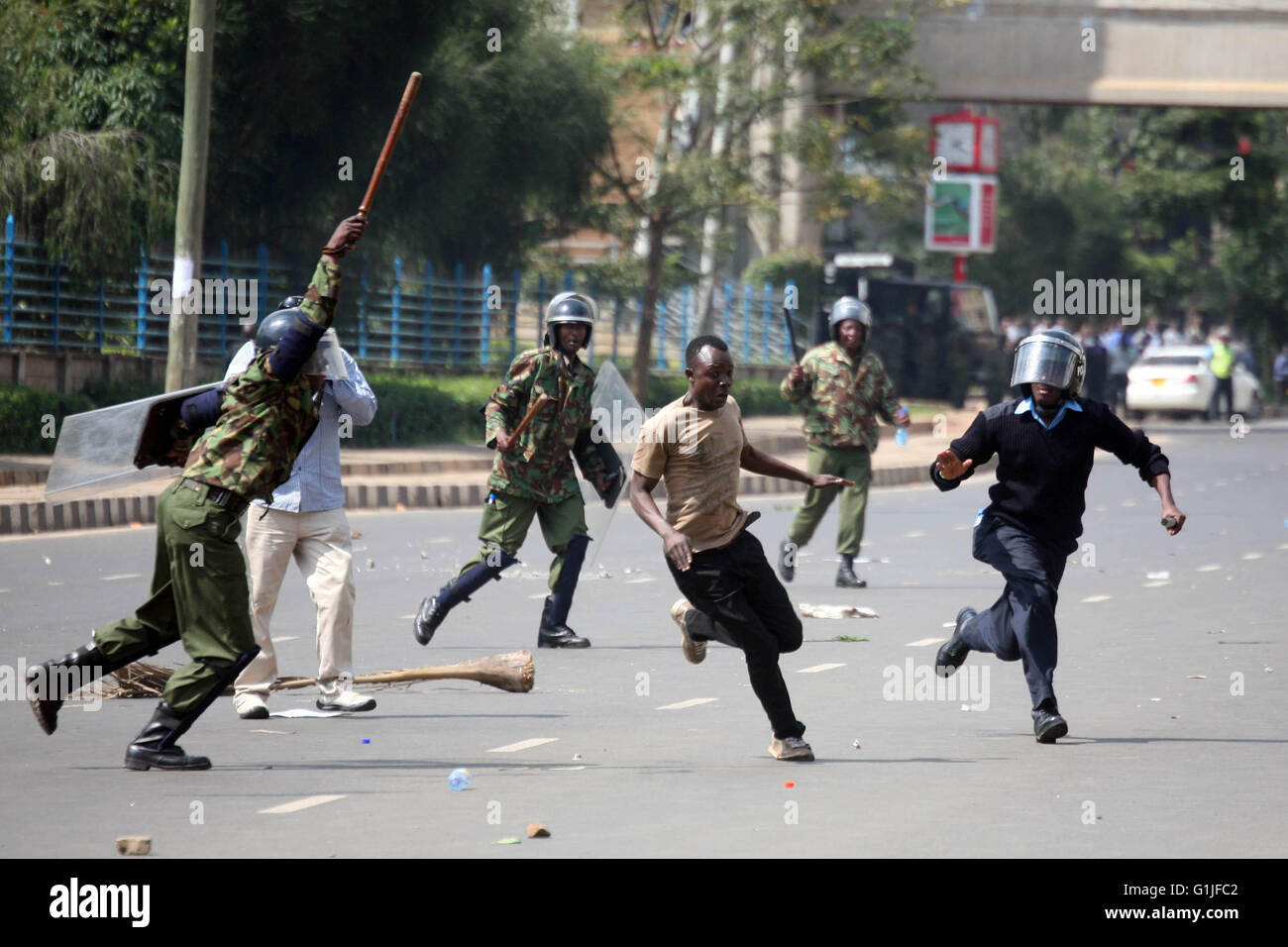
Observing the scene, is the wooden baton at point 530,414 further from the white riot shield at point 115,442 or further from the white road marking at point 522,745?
the white riot shield at point 115,442

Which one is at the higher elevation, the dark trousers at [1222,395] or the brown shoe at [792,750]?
the dark trousers at [1222,395]

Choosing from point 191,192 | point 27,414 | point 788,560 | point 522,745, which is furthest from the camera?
point 27,414

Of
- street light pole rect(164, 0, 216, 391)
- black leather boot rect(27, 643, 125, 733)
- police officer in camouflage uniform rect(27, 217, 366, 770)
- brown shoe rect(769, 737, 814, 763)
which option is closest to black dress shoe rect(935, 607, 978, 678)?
brown shoe rect(769, 737, 814, 763)

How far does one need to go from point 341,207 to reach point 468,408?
133 inches

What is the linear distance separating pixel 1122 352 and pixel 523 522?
31.0 meters

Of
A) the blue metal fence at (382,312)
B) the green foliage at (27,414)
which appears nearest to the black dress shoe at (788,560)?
the green foliage at (27,414)

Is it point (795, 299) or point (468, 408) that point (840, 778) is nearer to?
point (468, 408)

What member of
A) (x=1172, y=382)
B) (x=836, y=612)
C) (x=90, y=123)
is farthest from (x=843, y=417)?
(x=1172, y=382)

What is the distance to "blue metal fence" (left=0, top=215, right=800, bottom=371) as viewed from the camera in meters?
22.4

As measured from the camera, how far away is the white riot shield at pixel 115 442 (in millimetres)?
7278

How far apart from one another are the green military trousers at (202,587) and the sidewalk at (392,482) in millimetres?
6482

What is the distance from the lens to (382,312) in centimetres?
2894

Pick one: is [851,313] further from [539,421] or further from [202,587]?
[202,587]

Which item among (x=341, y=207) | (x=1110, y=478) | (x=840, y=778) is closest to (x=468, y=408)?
(x=341, y=207)
